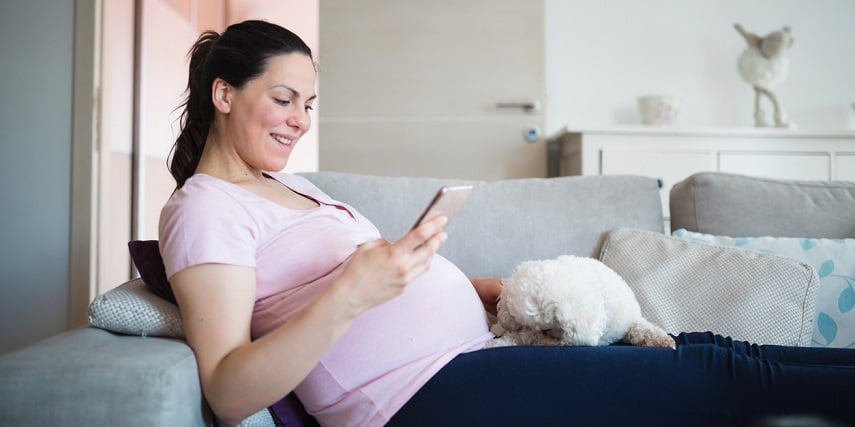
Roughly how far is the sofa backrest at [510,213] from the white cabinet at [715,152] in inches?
58.7

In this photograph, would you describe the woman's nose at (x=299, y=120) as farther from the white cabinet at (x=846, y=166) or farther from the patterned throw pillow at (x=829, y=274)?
the white cabinet at (x=846, y=166)

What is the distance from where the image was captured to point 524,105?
12.3 feet

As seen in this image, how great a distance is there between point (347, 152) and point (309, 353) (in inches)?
115

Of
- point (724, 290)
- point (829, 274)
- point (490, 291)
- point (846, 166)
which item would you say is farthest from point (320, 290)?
point (846, 166)

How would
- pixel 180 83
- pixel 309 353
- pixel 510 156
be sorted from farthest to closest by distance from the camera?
1. pixel 510 156
2. pixel 180 83
3. pixel 309 353

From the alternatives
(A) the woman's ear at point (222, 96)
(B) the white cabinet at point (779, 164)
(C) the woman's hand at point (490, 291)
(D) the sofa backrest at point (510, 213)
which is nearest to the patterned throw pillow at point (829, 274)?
(D) the sofa backrest at point (510, 213)

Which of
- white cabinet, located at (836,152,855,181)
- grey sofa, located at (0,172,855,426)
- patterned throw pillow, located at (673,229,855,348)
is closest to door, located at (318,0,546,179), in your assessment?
white cabinet, located at (836,152,855,181)

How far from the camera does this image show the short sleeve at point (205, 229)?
1.01 meters

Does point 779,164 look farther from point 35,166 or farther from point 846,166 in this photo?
point 35,166

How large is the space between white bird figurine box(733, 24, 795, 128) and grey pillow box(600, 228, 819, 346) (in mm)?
2233

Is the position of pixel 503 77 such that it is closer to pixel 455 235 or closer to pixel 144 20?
pixel 144 20

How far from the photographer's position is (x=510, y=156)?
3.76 m

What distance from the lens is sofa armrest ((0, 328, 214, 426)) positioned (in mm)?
916

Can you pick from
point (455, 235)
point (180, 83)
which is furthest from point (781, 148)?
point (180, 83)
